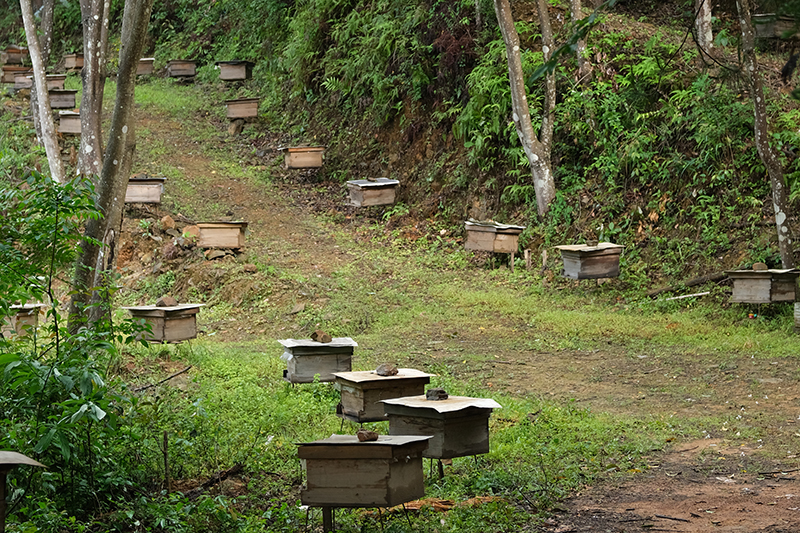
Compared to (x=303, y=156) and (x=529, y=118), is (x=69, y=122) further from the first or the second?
(x=529, y=118)

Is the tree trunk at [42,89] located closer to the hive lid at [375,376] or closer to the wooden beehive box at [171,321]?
the wooden beehive box at [171,321]

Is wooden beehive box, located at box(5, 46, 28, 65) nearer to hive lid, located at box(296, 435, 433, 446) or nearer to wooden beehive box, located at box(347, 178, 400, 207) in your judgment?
wooden beehive box, located at box(347, 178, 400, 207)

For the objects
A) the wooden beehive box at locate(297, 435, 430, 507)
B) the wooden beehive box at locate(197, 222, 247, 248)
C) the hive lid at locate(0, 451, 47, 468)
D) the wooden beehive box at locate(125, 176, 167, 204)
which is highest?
the wooden beehive box at locate(125, 176, 167, 204)

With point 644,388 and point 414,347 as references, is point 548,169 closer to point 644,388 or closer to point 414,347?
point 414,347

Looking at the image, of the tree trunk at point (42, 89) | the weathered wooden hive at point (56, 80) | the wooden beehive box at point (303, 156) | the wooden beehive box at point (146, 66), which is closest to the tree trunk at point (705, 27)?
the wooden beehive box at point (303, 156)

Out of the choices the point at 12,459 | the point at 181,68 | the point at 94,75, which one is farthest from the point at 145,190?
the point at 12,459

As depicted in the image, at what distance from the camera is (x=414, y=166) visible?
20391 millimetres

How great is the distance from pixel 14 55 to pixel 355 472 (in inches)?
1160

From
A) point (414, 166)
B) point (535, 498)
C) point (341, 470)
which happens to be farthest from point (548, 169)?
point (341, 470)

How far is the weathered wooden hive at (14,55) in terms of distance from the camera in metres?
29.2

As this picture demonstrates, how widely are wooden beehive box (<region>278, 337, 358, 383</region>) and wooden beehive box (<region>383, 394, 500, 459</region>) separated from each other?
9.24 ft

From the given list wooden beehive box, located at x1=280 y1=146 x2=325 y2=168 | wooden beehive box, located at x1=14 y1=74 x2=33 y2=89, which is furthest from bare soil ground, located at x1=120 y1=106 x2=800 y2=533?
wooden beehive box, located at x1=14 y1=74 x2=33 y2=89

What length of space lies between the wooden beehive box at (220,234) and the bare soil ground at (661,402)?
372 millimetres

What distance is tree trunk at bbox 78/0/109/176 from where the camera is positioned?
49.0 feet
